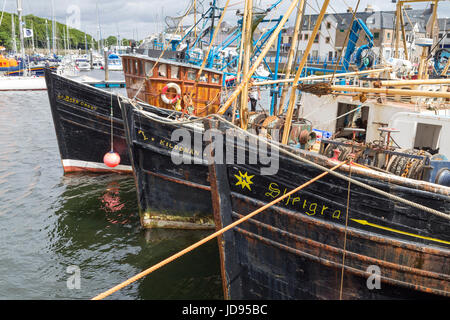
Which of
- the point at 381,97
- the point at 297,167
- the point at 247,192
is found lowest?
the point at 247,192

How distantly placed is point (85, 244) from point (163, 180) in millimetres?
2847

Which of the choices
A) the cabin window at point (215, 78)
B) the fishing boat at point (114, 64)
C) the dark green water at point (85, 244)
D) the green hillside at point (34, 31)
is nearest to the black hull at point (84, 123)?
the dark green water at point (85, 244)

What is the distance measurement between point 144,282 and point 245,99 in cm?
494

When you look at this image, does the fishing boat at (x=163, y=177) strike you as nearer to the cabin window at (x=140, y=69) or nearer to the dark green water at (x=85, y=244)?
the dark green water at (x=85, y=244)

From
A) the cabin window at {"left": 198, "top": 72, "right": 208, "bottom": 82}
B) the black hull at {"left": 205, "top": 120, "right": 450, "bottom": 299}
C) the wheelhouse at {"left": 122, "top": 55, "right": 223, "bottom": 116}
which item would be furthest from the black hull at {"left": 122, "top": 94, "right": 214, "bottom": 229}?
the cabin window at {"left": 198, "top": 72, "right": 208, "bottom": 82}

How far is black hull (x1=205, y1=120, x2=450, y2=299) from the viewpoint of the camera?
4938 millimetres

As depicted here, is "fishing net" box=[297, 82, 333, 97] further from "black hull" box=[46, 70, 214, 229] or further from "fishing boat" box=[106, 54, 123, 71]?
"fishing boat" box=[106, 54, 123, 71]

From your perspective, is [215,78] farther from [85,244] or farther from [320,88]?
[320,88]

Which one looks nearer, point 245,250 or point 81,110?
point 245,250

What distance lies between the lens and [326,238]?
5.52 metres
